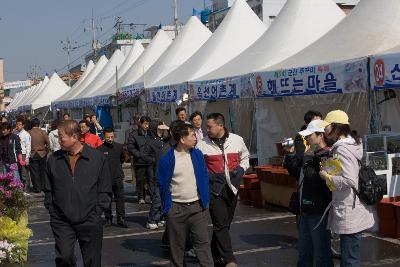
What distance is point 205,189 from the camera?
5352 millimetres

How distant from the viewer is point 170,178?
17.4ft

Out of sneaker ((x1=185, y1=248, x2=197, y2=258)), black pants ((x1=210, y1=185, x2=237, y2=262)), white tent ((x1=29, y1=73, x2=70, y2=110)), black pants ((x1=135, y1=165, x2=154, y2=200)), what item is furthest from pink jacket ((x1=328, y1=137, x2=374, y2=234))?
white tent ((x1=29, y1=73, x2=70, y2=110))

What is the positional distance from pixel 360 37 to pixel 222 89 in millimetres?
4255

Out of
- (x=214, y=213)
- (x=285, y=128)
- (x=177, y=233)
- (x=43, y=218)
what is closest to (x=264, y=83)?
(x=285, y=128)

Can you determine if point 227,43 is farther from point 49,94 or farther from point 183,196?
point 49,94

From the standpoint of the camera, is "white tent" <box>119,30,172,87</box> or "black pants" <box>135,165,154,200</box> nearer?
"black pants" <box>135,165,154,200</box>

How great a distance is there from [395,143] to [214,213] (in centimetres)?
358

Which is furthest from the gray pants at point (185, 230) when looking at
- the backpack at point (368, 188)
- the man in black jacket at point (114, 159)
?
the man in black jacket at point (114, 159)

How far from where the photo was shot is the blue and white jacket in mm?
5293

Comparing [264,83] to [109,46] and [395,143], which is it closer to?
[395,143]

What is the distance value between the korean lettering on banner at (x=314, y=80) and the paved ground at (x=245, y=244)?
216cm

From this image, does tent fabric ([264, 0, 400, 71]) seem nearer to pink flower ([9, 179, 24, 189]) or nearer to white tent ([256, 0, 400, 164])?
white tent ([256, 0, 400, 164])

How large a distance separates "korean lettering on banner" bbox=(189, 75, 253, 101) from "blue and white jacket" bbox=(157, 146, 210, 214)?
7.13 m

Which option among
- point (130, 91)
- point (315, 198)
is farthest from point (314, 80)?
point (130, 91)
